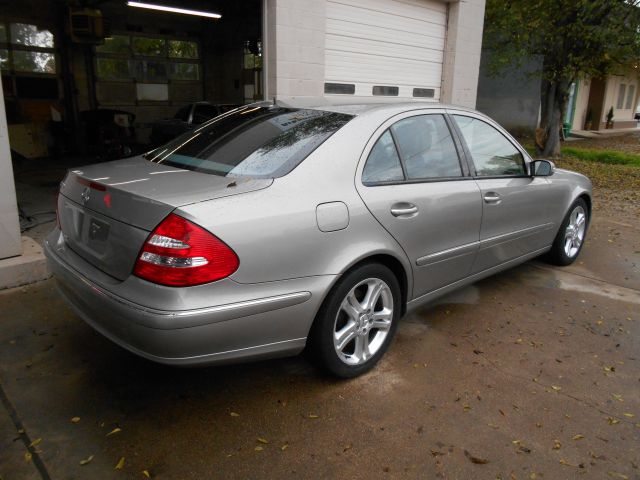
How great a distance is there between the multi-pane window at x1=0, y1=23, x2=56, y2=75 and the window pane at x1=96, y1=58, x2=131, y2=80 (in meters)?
1.34

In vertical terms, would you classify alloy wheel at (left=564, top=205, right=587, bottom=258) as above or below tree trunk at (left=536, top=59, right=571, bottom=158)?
below

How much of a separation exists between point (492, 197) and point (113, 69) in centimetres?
1497

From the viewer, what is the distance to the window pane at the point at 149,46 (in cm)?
1636

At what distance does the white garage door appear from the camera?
6.91 metres

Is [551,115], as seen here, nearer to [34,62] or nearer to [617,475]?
[617,475]

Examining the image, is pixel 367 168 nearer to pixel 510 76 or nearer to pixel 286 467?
pixel 286 467

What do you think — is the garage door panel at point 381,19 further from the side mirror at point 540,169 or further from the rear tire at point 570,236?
the rear tire at point 570,236

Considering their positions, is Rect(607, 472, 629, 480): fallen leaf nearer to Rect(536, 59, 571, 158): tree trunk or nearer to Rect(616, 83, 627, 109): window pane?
Rect(536, 59, 571, 158): tree trunk

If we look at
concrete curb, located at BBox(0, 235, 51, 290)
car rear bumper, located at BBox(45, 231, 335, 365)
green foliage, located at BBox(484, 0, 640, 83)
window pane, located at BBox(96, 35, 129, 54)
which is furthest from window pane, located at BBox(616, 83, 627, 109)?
car rear bumper, located at BBox(45, 231, 335, 365)

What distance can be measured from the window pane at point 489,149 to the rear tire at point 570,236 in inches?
43.7

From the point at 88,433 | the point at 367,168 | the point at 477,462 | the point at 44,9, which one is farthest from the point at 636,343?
the point at 44,9

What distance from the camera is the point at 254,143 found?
308cm

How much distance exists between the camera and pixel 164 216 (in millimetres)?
2336

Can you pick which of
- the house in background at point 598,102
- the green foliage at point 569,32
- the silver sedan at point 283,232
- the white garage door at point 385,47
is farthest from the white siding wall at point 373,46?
the house in background at point 598,102
